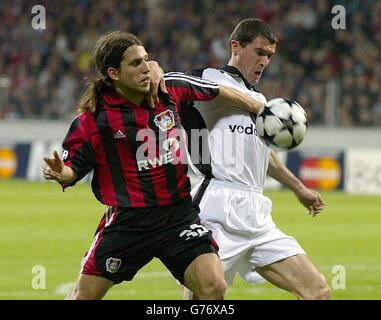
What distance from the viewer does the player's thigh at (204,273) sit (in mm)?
5578

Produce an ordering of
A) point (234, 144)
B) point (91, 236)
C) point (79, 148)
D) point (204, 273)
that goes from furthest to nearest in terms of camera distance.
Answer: point (91, 236) → point (234, 144) → point (79, 148) → point (204, 273)

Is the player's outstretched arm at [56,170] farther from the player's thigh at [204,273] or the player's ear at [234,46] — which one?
the player's ear at [234,46]

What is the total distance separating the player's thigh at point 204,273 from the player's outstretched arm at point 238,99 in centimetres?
115

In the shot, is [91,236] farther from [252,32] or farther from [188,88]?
[188,88]

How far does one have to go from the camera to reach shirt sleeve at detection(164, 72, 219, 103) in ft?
20.0

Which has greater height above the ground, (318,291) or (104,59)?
(104,59)

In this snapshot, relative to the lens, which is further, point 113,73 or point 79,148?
point 113,73

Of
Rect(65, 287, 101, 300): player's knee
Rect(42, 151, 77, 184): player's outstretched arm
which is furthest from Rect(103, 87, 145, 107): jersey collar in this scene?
Rect(65, 287, 101, 300): player's knee

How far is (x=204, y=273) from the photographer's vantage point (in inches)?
221

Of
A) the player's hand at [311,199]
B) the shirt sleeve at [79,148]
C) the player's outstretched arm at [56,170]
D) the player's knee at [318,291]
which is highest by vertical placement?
the shirt sleeve at [79,148]

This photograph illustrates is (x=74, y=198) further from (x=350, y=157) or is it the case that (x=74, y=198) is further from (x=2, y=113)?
(x=350, y=157)

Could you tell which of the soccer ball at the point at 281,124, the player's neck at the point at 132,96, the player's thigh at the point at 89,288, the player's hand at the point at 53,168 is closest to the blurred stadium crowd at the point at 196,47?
the soccer ball at the point at 281,124

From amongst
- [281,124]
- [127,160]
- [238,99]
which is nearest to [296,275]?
[281,124]

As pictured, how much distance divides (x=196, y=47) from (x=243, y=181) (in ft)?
53.7
